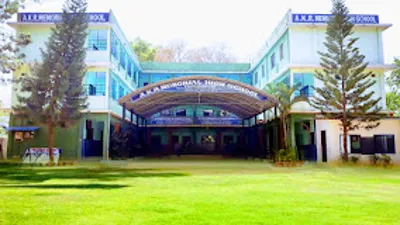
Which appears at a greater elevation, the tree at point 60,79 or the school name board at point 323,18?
the school name board at point 323,18

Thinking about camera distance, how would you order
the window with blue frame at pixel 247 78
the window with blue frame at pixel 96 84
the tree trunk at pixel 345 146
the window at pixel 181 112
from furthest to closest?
the window with blue frame at pixel 247 78
the window at pixel 181 112
the window with blue frame at pixel 96 84
the tree trunk at pixel 345 146

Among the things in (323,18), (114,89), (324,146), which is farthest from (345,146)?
(114,89)

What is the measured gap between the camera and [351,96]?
19.2m

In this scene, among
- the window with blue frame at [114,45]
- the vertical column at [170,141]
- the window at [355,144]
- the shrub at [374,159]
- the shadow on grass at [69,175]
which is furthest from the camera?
the vertical column at [170,141]

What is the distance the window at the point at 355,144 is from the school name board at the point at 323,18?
24.1 ft

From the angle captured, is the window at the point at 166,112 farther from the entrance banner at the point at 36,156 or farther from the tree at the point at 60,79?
the entrance banner at the point at 36,156

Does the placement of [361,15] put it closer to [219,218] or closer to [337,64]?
[337,64]

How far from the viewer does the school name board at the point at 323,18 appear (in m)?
22.1

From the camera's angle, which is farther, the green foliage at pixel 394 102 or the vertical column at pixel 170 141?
the vertical column at pixel 170 141

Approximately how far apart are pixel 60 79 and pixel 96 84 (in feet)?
15.4

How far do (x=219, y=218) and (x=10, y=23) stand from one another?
71.6 ft

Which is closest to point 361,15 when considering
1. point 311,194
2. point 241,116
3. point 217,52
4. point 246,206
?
point 241,116

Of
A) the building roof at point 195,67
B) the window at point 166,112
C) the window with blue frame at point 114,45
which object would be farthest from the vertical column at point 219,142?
the window with blue frame at point 114,45

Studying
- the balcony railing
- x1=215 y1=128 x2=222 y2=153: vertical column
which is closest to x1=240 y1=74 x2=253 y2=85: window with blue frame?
x1=215 y1=128 x2=222 y2=153: vertical column
